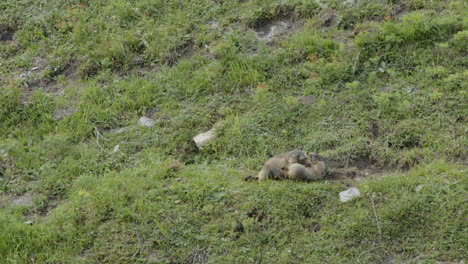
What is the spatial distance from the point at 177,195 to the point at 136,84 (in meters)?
2.66

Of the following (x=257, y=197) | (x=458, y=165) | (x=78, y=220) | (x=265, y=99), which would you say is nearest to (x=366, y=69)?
(x=265, y=99)

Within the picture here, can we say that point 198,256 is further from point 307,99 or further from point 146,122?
point 307,99

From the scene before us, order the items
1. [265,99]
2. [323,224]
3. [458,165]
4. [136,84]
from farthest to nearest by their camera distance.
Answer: [136,84]
[265,99]
[458,165]
[323,224]

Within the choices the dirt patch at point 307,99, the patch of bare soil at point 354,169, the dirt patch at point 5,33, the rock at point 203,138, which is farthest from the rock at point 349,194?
the dirt patch at point 5,33

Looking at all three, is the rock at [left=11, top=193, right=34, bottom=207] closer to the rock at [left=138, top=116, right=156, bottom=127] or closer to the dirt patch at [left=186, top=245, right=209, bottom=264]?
the rock at [left=138, top=116, right=156, bottom=127]

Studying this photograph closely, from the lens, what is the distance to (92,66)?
9.12m

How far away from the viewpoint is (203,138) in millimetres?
7477

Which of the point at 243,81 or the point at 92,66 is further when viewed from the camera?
the point at 92,66

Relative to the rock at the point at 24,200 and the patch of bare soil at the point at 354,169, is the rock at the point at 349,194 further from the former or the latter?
the rock at the point at 24,200

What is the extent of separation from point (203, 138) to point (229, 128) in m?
0.33

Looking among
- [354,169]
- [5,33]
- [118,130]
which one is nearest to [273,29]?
[118,130]

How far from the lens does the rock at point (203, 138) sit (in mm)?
7433

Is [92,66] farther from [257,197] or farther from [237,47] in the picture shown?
[257,197]

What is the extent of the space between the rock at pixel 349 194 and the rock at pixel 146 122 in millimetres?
2865
